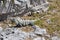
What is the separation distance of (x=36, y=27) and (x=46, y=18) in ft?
4.35

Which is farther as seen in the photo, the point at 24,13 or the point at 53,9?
the point at 53,9

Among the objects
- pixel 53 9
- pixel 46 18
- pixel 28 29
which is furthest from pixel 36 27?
pixel 53 9

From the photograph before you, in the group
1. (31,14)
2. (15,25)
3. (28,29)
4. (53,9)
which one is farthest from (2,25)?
(53,9)

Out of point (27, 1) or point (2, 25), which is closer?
point (2, 25)

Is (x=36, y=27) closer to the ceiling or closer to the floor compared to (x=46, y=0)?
closer to the floor

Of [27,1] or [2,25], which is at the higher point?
[27,1]

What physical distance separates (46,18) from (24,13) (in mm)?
1285

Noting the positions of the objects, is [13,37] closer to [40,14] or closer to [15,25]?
[15,25]

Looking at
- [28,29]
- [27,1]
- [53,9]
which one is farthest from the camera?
[53,9]

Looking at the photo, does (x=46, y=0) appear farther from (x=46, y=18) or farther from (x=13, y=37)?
(x=13, y=37)

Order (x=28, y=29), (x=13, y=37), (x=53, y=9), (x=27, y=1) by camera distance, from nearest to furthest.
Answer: (x=13, y=37) → (x=28, y=29) → (x=27, y=1) → (x=53, y=9)

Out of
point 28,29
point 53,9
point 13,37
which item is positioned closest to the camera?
point 13,37

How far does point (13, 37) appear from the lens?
10.2m

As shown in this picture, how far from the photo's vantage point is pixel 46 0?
14.0 meters
